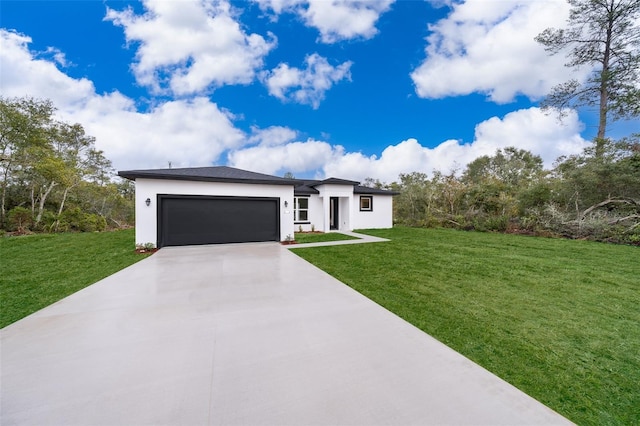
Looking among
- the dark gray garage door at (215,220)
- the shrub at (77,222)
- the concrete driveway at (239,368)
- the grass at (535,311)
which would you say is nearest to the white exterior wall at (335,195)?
the dark gray garage door at (215,220)

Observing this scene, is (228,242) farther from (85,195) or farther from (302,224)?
(85,195)

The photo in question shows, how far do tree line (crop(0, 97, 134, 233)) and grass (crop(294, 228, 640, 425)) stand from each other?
600 inches

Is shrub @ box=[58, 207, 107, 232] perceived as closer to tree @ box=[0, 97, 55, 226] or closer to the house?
tree @ box=[0, 97, 55, 226]

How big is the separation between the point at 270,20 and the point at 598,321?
14.0 meters

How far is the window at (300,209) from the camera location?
44.4 feet

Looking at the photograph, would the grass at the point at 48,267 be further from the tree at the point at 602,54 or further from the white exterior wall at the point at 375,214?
the tree at the point at 602,54

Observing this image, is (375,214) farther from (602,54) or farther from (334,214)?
(602,54)

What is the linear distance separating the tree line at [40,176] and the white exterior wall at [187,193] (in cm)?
888

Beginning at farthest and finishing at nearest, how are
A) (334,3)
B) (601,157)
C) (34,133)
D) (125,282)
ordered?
(34,133) → (601,157) → (334,3) → (125,282)

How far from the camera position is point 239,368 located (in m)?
2.26

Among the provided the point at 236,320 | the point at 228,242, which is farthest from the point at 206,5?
the point at 236,320

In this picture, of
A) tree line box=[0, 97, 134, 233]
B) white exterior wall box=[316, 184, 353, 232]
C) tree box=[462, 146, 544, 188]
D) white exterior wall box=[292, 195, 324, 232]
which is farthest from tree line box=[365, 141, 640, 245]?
tree line box=[0, 97, 134, 233]

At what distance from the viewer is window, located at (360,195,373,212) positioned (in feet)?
49.2

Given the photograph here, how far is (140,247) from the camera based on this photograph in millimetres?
8445
